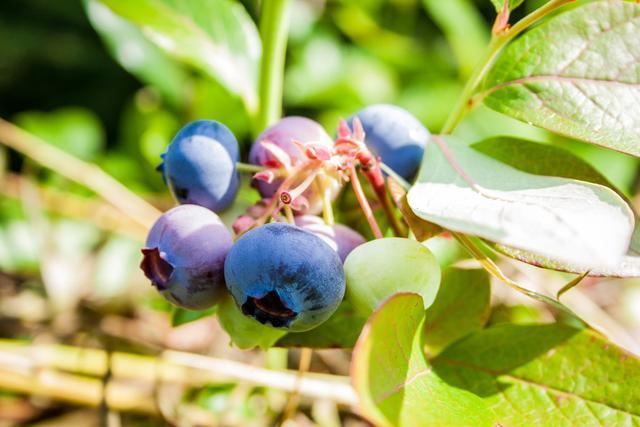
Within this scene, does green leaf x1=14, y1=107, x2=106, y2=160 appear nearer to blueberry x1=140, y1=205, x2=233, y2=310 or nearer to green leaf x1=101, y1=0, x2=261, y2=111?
green leaf x1=101, y1=0, x2=261, y2=111

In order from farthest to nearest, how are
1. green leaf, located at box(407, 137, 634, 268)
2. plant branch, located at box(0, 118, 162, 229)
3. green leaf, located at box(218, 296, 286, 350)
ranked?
plant branch, located at box(0, 118, 162, 229) → green leaf, located at box(218, 296, 286, 350) → green leaf, located at box(407, 137, 634, 268)

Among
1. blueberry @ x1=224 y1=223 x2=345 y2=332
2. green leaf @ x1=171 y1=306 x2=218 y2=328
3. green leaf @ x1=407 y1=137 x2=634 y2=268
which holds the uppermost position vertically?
green leaf @ x1=407 y1=137 x2=634 y2=268

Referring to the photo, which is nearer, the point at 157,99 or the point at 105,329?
the point at 105,329

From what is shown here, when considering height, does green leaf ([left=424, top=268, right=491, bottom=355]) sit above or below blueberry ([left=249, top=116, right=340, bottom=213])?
below

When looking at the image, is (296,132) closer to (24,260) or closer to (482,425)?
(482,425)

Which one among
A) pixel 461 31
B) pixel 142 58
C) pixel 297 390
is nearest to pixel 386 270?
pixel 297 390

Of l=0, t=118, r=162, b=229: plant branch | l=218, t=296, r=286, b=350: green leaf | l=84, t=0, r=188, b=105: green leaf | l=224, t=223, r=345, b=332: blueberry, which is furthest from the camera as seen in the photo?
l=84, t=0, r=188, b=105: green leaf

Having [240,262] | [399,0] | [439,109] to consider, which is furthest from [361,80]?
[240,262]

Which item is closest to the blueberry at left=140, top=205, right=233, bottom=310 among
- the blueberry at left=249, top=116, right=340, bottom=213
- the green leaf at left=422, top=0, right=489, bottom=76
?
the blueberry at left=249, top=116, right=340, bottom=213
